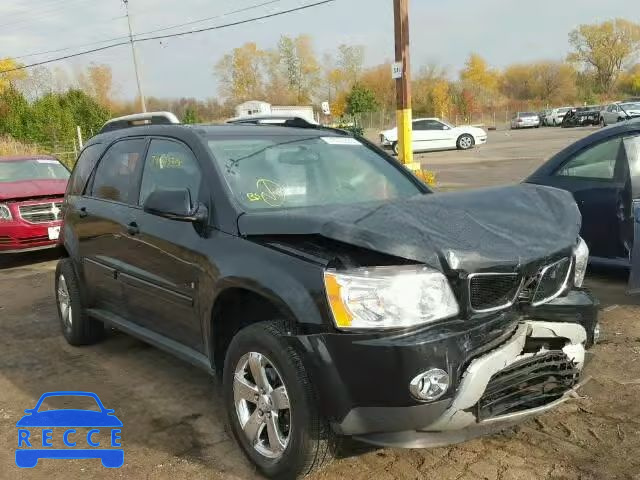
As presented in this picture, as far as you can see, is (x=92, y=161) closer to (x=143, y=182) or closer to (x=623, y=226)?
(x=143, y=182)

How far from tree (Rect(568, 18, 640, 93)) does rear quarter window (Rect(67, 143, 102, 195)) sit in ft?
290

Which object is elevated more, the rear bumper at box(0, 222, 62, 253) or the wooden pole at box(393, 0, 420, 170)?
the wooden pole at box(393, 0, 420, 170)

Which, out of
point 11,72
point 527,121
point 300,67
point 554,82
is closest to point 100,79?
point 11,72

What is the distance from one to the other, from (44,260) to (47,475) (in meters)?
7.02

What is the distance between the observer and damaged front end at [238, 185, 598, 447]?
2502mm

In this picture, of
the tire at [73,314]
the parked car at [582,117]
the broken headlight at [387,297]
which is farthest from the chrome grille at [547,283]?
the parked car at [582,117]

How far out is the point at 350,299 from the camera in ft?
8.36

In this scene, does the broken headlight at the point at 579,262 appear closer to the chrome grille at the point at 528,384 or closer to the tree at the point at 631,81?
the chrome grille at the point at 528,384

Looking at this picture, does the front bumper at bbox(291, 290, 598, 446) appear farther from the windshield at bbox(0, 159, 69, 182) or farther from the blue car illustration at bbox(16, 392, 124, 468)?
the windshield at bbox(0, 159, 69, 182)

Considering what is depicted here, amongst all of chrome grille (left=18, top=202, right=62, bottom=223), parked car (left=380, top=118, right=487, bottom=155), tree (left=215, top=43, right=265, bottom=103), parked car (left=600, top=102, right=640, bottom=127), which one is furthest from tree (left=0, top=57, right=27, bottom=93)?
chrome grille (left=18, top=202, right=62, bottom=223)

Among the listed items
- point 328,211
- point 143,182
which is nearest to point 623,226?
point 328,211

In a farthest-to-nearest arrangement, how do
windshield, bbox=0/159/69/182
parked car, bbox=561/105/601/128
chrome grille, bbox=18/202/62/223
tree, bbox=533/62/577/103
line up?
tree, bbox=533/62/577/103, parked car, bbox=561/105/601/128, windshield, bbox=0/159/69/182, chrome grille, bbox=18/202/62/223

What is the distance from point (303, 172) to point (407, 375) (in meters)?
1.73

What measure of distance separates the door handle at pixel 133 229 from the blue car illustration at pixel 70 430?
3.71 feet
